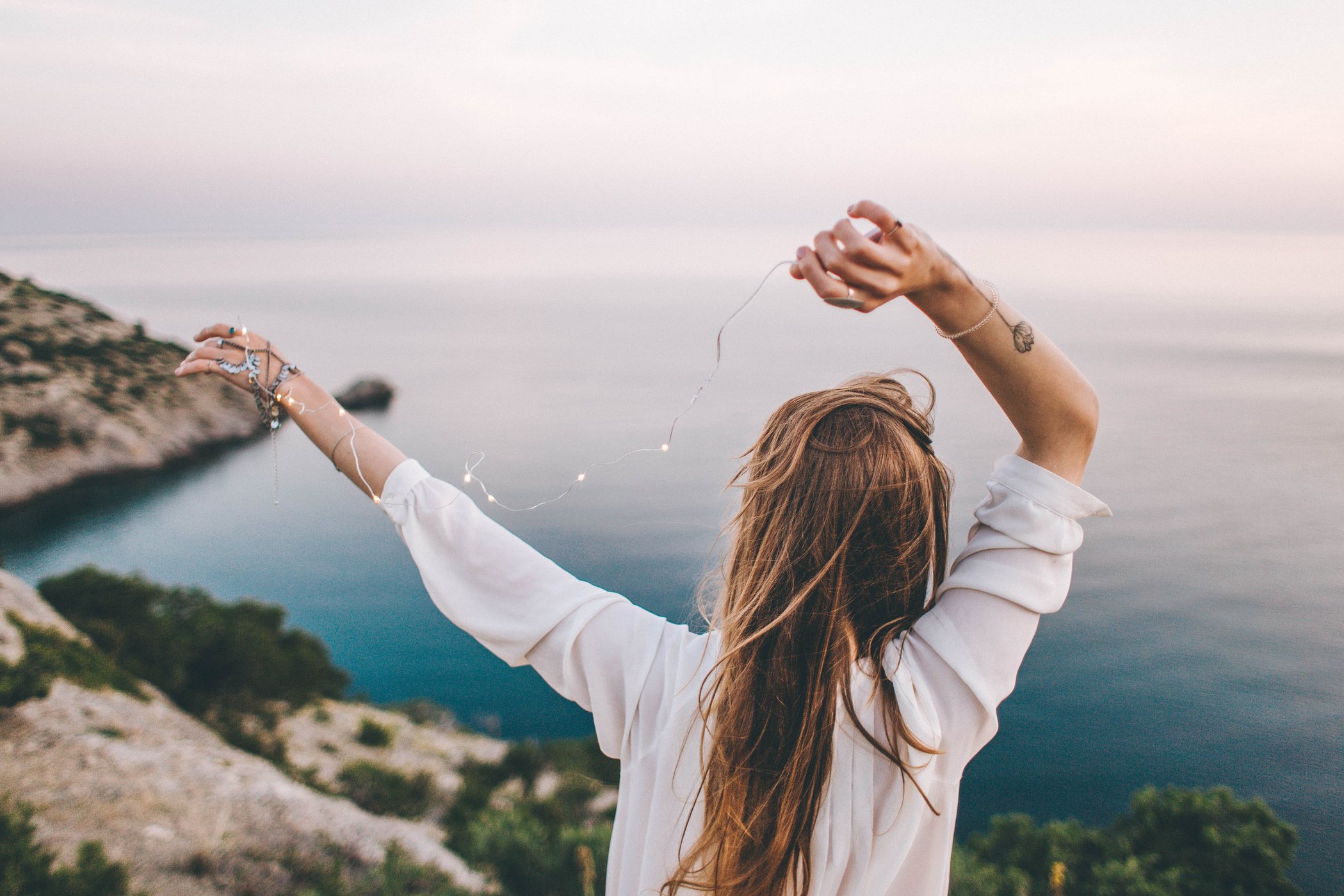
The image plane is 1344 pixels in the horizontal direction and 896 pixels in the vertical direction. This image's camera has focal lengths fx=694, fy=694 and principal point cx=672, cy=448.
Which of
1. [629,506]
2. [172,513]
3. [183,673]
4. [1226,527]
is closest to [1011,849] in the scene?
[183,673]

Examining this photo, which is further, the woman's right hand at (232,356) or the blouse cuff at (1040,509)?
the woman's right hand at (232,356)

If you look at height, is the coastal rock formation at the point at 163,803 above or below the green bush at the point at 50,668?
below

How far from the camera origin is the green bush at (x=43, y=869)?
405 cm

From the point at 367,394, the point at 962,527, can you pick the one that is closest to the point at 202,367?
the point at 962,527

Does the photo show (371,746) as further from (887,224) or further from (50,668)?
(887,224)

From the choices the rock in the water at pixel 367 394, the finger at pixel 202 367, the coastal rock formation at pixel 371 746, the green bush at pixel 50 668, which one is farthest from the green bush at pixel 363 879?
the rock in the water at pixel 367 394

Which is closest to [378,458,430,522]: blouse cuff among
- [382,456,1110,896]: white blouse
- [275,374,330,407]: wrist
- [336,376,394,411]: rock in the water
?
[382,456,1110,896]: white blouse

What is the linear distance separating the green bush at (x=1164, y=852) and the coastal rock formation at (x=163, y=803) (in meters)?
5.90

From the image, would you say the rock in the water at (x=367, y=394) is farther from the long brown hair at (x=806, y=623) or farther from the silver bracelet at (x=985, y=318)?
the silver bracelet at (x=985, y=318)

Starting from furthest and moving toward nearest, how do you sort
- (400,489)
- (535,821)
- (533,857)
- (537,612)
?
(535,821), (533,857), (400,489), (537,612)

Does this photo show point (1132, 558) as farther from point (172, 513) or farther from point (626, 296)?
point (626, 296)

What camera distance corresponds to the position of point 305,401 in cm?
126

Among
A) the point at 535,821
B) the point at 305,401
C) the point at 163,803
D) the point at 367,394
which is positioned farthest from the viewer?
the point at 367,394

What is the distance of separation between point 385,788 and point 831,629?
9911 mm
